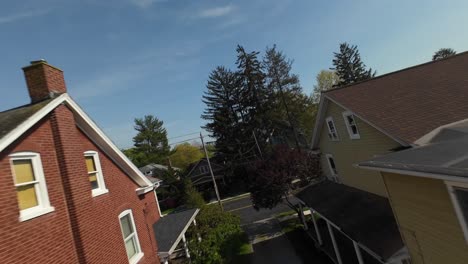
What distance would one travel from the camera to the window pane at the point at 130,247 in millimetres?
12664

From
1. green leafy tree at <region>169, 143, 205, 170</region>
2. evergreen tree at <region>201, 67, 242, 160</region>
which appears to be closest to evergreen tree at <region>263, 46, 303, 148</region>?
evergreen tree at <region>201, 67, 242, 160</region>

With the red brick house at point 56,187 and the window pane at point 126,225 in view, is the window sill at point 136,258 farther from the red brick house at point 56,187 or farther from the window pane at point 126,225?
the window pane at point 126,225

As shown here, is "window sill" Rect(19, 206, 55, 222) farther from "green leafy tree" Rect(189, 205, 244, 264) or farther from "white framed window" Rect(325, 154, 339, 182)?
"white framed window" Rect(325, 154, 339, 182)

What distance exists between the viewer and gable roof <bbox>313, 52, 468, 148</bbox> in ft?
43.0

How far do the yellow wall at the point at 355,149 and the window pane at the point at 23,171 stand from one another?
13.2m

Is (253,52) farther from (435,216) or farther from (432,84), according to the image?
(435,216)

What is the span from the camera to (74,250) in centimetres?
897

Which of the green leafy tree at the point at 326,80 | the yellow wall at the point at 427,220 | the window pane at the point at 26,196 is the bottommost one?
the yellow wall at the point at 427,220

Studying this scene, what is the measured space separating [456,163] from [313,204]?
41.7 feet

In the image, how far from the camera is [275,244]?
72.4ft

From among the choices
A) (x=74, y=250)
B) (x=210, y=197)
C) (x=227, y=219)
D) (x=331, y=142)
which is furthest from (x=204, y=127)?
(x=74, y=250)

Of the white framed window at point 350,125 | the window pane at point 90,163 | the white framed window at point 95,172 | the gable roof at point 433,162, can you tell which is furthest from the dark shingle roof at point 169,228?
the white framed window at point 350,125

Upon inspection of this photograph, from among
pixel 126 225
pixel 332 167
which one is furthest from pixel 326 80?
pixel 126 225

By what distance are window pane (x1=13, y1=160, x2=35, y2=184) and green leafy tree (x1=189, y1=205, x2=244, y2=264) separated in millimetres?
9399
